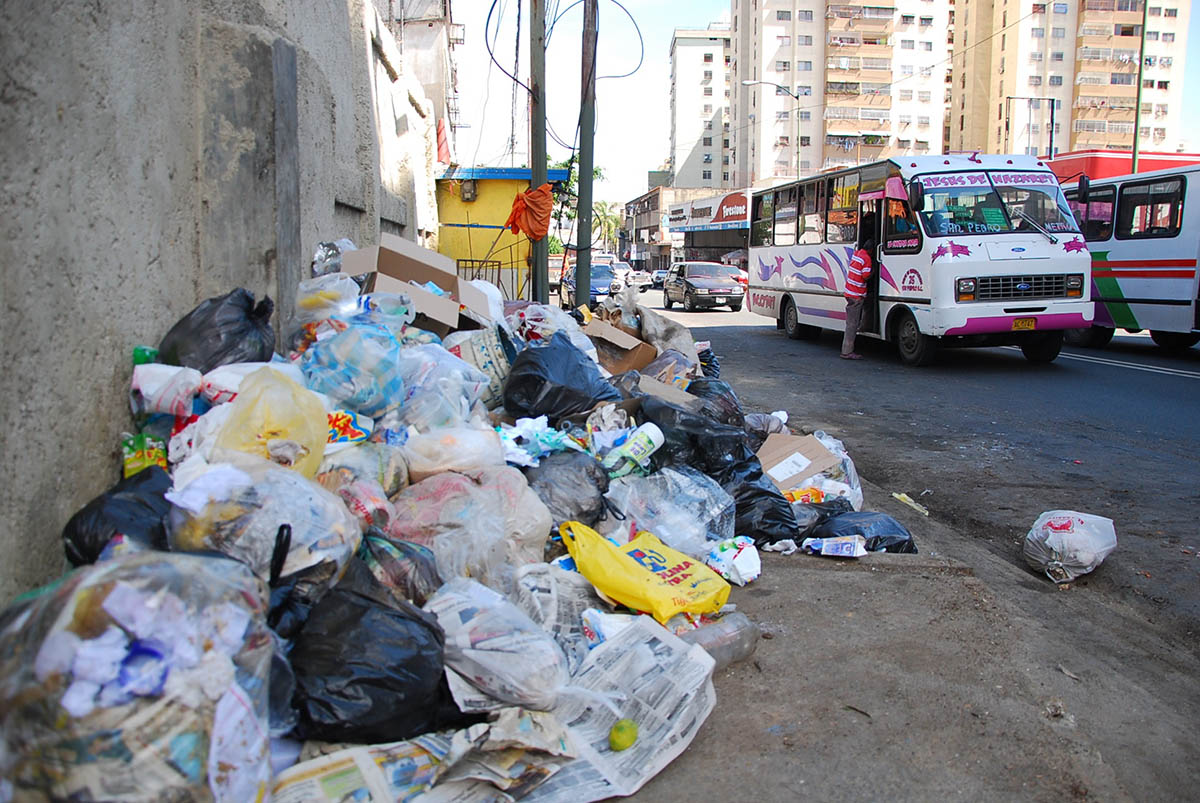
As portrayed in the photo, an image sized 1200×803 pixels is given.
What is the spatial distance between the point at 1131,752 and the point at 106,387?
3.32 m

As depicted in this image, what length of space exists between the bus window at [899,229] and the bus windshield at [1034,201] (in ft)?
3.61

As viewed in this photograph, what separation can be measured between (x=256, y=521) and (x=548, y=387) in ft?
7.23

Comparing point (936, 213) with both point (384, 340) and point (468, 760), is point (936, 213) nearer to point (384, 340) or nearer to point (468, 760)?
point (384, 340)

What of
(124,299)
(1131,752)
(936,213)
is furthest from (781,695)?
(936,213)

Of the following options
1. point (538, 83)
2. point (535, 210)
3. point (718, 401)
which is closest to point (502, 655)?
point (718, 401)

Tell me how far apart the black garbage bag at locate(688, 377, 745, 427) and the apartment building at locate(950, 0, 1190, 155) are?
70.3 meters

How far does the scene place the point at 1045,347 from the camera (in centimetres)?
1093

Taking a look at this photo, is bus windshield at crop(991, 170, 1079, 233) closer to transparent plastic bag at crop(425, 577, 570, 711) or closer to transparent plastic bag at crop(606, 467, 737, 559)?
transparent plastic bag at crop(606, 467, 737, 559)

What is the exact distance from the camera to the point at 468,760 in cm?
200

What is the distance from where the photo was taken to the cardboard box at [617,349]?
6.34 m

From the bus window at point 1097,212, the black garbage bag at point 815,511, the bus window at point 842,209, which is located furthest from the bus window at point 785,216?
the black garbage bag at point 815,511

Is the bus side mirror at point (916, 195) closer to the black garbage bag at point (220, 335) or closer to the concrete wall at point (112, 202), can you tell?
the concrete wall at point (112, 202)

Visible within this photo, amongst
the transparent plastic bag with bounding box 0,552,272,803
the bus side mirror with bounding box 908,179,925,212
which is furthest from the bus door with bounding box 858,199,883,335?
the transparent plastic bag with bounding box 0,552,272,803

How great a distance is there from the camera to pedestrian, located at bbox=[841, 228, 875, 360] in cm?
1175
